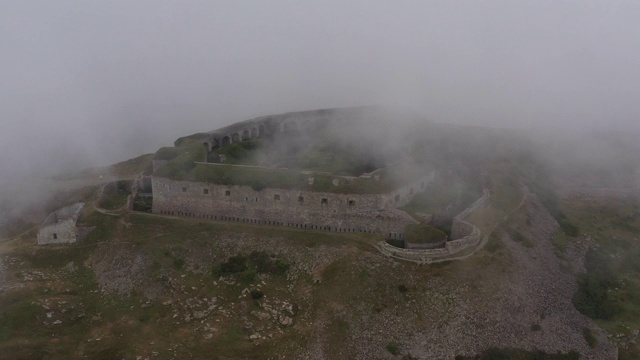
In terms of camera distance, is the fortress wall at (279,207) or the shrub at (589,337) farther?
the fortress wall at (279,207)

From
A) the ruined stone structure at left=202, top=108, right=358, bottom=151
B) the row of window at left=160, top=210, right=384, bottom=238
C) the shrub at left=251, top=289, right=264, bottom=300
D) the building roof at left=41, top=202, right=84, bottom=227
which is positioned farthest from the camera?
the ruined stone structure at left=202, top=108, right=358, bottom=151

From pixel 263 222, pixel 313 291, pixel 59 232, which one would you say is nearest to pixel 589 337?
pixel 313 291

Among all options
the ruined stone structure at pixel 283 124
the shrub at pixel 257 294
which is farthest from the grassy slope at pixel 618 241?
the ruined stone structure at pixel 283 124

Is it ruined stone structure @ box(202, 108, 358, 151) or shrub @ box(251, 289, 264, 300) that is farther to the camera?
ruined stone structure @ box(202, 108, 358, 151)

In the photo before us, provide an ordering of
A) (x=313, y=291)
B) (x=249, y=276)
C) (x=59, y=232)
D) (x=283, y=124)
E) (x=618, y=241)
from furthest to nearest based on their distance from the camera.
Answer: (x=283, y=124)
(x=618, y=241)
(x=59, y=232)
(x=249, y=276)
(x=313, y=291)

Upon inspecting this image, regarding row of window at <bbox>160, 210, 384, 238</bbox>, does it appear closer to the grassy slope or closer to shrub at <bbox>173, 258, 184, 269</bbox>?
shrub at <bbox>173, 258, 184, 269</bbox>

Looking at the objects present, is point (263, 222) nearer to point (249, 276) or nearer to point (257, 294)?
point (249, 276)

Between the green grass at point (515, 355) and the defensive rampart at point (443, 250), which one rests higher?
the defensive rampart at point (443, 250)

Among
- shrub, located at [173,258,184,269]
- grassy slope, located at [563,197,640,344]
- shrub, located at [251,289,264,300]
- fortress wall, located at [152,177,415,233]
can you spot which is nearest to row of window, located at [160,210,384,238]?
fortress wall, located at [152,177,415,233]

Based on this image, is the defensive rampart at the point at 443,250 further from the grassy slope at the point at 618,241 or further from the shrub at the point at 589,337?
the grassy slope at the point at 618,241
